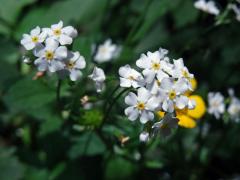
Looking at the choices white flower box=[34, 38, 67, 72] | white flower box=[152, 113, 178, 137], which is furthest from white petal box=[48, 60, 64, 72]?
white flower box=[152, 113, 178, 137]

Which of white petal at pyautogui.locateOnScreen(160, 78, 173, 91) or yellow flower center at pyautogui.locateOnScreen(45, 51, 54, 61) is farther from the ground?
yellow flower center at pyautogui.locateOnScreen(45, 51, 54, 61)

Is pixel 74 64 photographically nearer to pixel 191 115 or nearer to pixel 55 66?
pixel 55 66

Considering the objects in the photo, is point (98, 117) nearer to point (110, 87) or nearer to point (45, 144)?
point (110, 87)

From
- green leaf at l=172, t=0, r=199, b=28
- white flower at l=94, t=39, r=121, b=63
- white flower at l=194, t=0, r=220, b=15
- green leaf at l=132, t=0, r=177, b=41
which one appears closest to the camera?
white flower at l=194, t=0, r=220, b=15

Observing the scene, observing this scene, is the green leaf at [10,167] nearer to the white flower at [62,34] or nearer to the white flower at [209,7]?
the white flower at [62,34]

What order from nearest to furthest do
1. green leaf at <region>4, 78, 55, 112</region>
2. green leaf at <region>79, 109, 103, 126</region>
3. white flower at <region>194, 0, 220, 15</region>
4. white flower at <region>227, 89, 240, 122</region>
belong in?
green leaf at <region>79, 109, 103, 126</region>
green leaf at <region>4, 78, 55, 112</region>
white flower at <region>194, 0, 220, 15</region>
white flower at <region>227, 89, 240, 122</region>

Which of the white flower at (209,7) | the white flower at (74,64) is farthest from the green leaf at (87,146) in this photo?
the white flower at (209,7)

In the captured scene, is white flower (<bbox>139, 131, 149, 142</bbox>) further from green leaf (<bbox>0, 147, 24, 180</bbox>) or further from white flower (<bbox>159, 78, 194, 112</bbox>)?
green leaf (<bbox>0, 147, 24, 180</bbox>)
